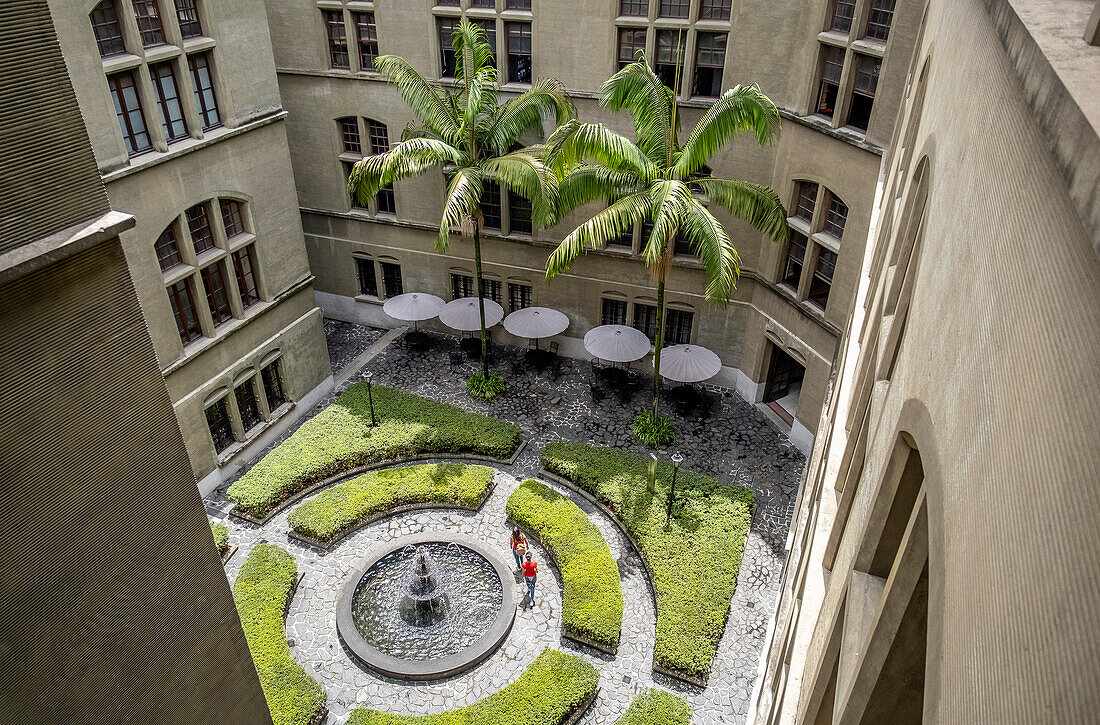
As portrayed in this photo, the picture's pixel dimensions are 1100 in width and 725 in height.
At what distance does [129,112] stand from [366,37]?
30.0 ft

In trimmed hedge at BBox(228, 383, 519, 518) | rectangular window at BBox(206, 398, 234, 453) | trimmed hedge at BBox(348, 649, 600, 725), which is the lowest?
trimmed hedge at BBox(348, 649, 600, 725)

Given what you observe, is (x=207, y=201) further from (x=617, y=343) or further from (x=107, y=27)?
(x=617, y=343)

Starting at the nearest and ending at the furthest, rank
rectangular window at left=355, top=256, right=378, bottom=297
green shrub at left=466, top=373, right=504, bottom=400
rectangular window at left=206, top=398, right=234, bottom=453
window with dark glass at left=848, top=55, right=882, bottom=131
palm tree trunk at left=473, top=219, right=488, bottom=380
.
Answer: window with dark glass at left=848, top=55, right=882, bottom=131 → rectangular window at left=206, top=398, right=234, bottom=453 → palm tree trunk at left=473, top=219, right=488, bottom=380 → green shrub at left=466, top=373, right=504, bottom=400 → rectangular window at left=355, top=256, right=378, bottom=297

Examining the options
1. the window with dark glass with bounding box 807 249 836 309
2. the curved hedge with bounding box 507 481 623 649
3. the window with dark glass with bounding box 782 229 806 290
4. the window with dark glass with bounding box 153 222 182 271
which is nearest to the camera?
the curved hedge with bounding box 507 481 623 649

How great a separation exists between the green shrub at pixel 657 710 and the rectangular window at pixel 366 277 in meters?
18.3

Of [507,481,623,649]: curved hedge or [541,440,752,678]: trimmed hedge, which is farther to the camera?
[507,481,623,649]: curved hedge

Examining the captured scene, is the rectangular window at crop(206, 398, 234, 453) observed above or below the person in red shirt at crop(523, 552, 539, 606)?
above

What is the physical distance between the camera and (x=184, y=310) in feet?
64.4

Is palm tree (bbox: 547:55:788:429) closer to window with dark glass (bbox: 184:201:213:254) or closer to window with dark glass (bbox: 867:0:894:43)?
window with dark glass (bbox: 867:0:894:43)

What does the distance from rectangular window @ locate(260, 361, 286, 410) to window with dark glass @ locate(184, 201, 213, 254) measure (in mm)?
4161

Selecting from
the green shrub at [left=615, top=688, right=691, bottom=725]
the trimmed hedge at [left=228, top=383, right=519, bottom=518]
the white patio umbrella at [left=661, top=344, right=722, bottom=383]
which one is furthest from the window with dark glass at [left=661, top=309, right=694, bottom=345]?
the green shrub at [left=615, top=688, right=691, bottom=725]

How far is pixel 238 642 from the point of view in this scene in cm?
1171

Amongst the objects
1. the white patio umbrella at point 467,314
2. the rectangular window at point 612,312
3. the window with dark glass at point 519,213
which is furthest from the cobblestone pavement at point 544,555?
the window with dark glass at point 519,213

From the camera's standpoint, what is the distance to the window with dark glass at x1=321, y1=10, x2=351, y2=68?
24.0 m
